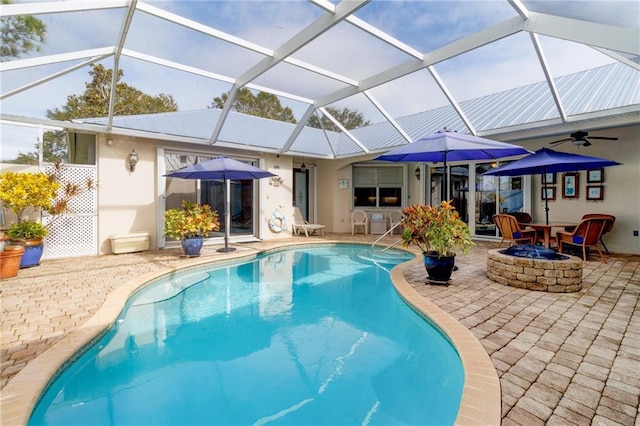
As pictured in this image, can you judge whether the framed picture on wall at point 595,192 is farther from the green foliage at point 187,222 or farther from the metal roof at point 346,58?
the green foliage at point 187,222

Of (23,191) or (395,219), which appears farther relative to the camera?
(395,219)

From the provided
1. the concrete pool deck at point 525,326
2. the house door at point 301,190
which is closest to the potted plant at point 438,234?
the concrete pool deck at point 525,326

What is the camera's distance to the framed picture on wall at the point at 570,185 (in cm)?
819

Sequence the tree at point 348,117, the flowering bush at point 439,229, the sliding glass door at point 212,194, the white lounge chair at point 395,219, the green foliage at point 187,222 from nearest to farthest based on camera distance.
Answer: the flowering bush at point 439,229
the green foliage at point 187,222
the sliding glass door at point 212,194
the tree at point 348,117
the white lounge chair at point 395,219

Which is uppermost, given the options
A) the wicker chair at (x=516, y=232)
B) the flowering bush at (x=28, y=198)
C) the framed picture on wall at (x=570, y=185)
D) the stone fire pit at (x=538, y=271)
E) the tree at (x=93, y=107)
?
the tree at (x=93, y=107)

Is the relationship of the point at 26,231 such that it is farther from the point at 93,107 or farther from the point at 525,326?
the point at 525,326

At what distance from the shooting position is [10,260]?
541cm

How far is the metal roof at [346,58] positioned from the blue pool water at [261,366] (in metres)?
4.28

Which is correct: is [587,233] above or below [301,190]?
below

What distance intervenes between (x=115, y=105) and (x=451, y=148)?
7.52m

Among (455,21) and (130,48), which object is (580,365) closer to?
(455,21)

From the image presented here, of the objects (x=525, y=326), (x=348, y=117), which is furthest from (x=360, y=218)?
(x=525, y=326)

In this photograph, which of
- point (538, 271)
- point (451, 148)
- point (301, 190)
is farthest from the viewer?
point (301, 190)

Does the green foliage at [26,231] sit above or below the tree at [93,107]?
below
